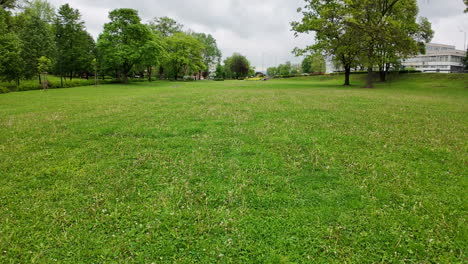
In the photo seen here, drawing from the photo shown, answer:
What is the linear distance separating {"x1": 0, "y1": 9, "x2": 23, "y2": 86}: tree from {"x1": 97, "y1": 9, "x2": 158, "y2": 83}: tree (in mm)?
15322

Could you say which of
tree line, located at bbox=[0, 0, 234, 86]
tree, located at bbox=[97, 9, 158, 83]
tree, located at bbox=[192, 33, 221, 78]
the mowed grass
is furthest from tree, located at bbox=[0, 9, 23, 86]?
tree, located at bbox=[192, 33, 221, 78]

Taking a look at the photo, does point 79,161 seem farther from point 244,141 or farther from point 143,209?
point 244,141

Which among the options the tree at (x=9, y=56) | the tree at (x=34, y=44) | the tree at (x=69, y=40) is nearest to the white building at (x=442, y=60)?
the tree at (x=69, y=40)

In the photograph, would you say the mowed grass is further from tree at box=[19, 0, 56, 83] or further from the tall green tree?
the tall green tree

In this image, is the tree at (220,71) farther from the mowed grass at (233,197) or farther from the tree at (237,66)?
the mowed grass at (233,197)

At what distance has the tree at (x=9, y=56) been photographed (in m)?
35.6

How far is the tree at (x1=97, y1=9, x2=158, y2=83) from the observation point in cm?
5112

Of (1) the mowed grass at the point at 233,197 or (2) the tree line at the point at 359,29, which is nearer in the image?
(1) the mowed grass at the point at 233,197

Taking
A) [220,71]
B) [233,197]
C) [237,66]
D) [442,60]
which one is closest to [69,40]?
[233,197]

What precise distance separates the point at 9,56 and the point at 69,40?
18364 millimetres

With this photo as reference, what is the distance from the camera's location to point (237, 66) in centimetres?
13000

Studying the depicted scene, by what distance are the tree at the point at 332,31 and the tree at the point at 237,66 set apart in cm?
8796

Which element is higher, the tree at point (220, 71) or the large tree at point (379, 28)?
the tree at point (220, 71)

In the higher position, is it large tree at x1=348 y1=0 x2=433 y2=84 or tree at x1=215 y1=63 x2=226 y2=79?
tree at x1=215 y1=63 x2=226 y2=79
